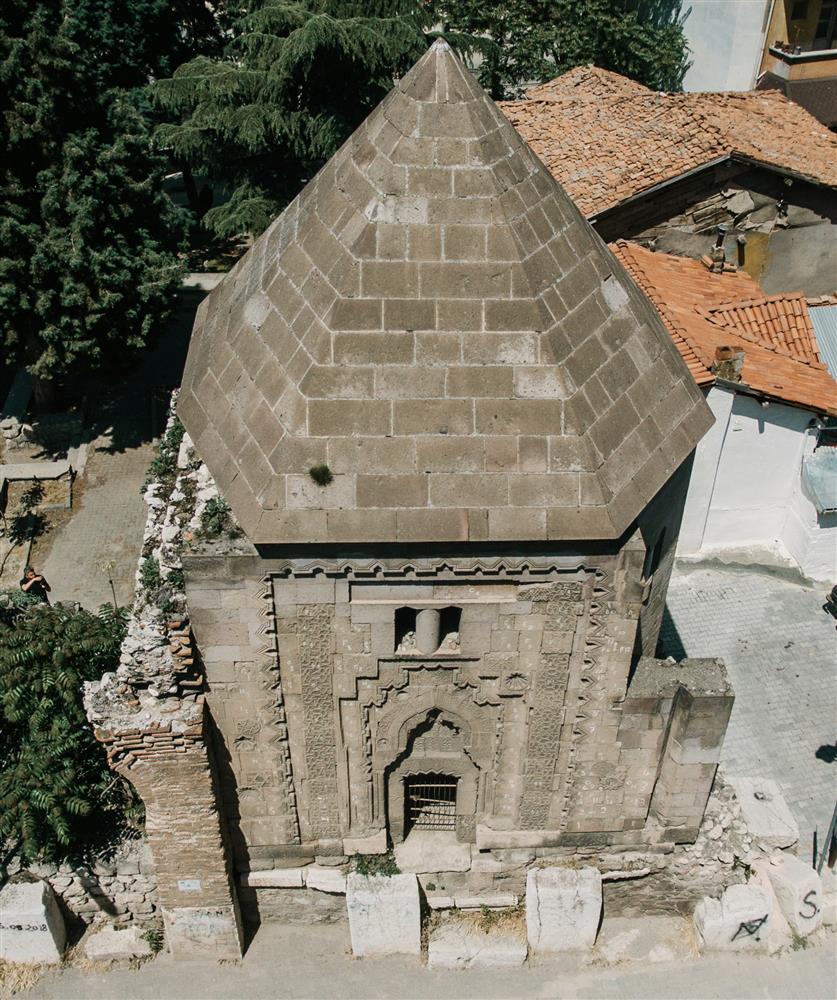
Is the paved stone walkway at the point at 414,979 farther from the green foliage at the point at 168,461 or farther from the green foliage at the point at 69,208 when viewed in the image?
the green foliage at the point at 69,208

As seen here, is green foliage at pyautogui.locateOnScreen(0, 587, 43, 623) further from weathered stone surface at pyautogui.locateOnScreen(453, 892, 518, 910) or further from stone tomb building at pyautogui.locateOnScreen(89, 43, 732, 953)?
weathered stone surface at pyautogui.locateOnScreen(453, 892, 518, 910)

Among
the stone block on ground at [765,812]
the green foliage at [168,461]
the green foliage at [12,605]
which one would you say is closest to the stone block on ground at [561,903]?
the stone block on ground at [765,812]

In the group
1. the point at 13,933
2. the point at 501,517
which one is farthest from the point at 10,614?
the point at 501,517

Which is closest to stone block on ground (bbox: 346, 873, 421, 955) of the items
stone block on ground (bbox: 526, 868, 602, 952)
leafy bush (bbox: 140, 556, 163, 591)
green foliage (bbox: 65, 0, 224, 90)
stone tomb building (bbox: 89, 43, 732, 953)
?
stone tomb building (bbox: 89, 43, 732, 953)

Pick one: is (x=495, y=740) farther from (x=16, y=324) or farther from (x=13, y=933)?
(x=16, y=324)

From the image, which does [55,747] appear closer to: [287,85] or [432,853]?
[432,853]

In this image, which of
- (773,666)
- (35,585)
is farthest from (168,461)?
(773,666)

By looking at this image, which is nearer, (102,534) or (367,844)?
(367,844)
